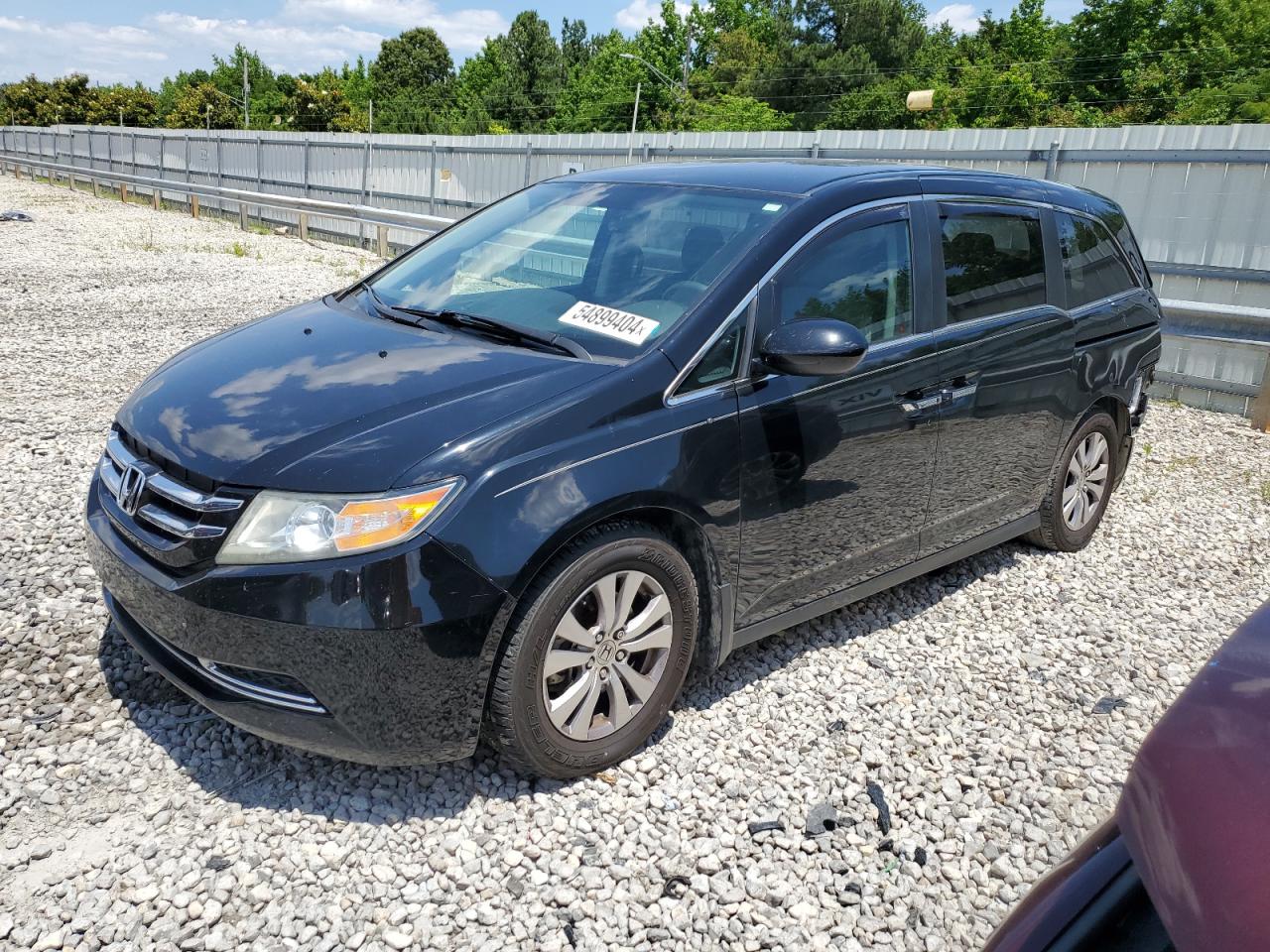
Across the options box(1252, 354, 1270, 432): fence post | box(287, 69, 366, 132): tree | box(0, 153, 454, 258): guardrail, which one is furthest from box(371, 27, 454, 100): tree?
box(1252, 354, 1270, 432): fence post

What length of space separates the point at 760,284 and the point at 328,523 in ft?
5.23

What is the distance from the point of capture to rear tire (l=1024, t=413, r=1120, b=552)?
4.81 metres

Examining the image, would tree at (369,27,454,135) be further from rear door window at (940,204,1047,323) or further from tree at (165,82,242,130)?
rear door window at (940,204,1047,323)

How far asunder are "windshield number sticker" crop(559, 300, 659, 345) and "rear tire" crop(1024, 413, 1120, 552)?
252cm

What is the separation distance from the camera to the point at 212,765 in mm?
3059

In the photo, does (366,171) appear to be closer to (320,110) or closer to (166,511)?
(166,511)

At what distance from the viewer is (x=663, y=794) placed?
121 inches

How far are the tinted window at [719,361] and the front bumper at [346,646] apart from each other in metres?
0.95

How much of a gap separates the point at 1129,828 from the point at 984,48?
255ft

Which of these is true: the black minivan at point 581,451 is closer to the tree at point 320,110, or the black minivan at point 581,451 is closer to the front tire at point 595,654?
the front tire at point 595,654

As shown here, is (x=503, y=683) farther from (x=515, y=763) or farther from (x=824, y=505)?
(x=824, y=505)

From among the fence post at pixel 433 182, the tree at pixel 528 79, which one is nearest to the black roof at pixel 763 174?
the fence post at pixel 433 182

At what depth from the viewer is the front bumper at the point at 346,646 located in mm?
2545

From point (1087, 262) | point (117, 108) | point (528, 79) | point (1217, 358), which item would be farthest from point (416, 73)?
point (1087, 262)
